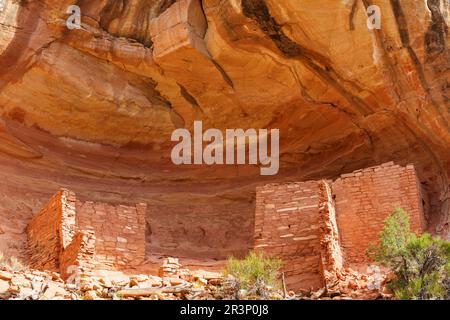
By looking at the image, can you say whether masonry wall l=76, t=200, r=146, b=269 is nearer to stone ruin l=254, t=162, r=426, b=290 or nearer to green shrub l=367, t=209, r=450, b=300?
stone ruin l=254, t=162, r=426, b=290

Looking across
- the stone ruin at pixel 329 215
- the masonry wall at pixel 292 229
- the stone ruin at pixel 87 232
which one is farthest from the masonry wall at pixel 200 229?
the stone ruin at pixel 329 215

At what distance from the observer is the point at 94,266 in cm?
1388

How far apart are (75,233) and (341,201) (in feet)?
14.2

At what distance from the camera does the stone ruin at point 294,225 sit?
13945 millimetres

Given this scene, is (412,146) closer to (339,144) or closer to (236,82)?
(339,144)

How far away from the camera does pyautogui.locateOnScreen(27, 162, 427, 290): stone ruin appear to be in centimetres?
1395

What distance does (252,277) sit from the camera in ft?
38.1

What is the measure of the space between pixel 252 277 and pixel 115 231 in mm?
4233

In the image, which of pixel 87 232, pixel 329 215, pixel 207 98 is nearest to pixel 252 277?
pixel 329 215

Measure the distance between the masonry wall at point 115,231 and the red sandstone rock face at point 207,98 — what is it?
1532 mm

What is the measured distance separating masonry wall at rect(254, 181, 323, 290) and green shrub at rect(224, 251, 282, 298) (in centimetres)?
157

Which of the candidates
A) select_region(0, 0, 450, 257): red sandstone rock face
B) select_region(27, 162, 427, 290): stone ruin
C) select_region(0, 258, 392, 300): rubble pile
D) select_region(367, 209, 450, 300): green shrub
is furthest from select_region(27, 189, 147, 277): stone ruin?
select_region(367, 209, 450, 300): green shrub

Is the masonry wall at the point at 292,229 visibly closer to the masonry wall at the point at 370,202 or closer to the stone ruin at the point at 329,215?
the stone ruin at the point at 329,215

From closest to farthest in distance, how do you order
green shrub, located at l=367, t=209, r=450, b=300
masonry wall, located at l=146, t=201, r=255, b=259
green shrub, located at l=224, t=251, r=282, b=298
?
green shrub, located at l=367, t=209, r=450, b=300
green shrub, located at l=224, t=251, r=282, b=298
masonry wall, located at l=146, t=201, r=255, b=259
